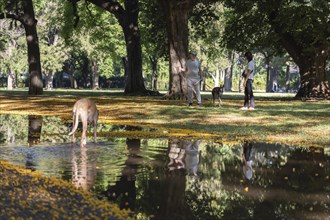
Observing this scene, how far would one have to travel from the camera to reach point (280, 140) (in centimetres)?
1362

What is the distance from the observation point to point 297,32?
31891 mm

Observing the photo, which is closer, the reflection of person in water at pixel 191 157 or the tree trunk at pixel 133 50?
the reflection of person in water at pixel 191 157

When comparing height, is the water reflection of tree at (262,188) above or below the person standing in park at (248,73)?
below

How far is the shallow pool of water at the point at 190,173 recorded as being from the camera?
643cm

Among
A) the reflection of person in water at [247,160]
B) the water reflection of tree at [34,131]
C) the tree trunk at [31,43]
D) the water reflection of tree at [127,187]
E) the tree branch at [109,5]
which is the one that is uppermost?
the tree branch at [109,5]

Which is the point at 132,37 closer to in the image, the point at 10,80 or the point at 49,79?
the point at 10,80

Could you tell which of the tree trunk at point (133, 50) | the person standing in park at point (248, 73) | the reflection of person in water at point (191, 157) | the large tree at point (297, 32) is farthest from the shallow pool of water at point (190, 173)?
the tree trunk at point (133, 50)

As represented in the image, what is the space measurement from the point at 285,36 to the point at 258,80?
69081 mm

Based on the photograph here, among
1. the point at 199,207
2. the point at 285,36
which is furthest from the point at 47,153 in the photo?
the point at 285,36

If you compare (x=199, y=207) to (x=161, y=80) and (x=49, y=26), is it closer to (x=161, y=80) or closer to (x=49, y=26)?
(x=49, y=26)

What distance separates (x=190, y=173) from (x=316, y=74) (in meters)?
26.5

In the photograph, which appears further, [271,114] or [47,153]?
[271,114]

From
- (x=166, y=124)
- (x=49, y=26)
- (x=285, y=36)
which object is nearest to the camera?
(x=166, y=124)

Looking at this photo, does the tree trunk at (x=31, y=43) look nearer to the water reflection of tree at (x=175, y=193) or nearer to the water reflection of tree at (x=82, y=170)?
the water reflection of tree at (x=82, y=170)
